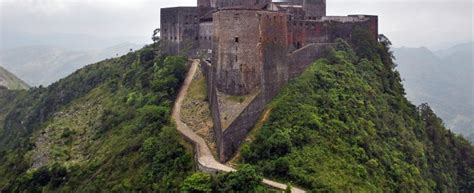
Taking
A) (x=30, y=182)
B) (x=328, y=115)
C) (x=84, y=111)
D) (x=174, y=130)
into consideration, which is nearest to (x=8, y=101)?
(x=84, y=111)

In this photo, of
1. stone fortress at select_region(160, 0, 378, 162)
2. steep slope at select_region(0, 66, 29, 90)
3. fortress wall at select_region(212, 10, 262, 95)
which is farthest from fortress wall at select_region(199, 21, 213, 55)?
steep slope at select_region(0, 66, 29, 90)

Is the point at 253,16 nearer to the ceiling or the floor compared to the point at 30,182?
nearer to the ceiling

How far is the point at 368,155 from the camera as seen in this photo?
41812mm

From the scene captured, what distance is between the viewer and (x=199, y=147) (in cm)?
4034

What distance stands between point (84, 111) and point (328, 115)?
31612 mm

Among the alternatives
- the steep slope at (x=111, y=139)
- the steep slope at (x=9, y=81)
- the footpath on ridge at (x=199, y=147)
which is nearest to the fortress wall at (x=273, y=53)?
the footpath on ridge at (x=199, y=147)

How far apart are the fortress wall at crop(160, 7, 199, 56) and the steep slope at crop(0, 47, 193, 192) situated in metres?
2.14

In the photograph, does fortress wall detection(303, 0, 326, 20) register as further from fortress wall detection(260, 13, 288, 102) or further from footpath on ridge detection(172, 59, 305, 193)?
fortress wall detection(260, 13, 288, 102)

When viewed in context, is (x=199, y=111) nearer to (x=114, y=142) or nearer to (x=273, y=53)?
(x=273, y=53)

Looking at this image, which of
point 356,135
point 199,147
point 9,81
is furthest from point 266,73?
point 9,81

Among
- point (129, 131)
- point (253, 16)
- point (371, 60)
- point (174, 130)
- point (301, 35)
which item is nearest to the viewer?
point (253, 16)

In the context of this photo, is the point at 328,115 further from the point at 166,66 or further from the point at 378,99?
the point at 166,66

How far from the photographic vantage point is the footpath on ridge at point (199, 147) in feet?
114

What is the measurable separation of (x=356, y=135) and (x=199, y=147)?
12057 millimetres
